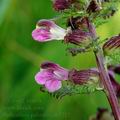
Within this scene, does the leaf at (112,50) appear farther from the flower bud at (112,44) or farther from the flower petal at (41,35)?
the flower petal at (41,35)

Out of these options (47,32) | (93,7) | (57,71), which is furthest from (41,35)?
(93,7)

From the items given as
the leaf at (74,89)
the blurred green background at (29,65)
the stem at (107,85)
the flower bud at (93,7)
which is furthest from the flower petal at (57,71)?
the blurred green background at (29,65)

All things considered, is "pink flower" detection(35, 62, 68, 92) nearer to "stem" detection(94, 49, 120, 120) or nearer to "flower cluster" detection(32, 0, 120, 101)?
"flower cluster" detection(32, 0, 120, 101)

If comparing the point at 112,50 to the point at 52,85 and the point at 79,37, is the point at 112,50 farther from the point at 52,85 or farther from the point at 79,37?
the point at 52,85

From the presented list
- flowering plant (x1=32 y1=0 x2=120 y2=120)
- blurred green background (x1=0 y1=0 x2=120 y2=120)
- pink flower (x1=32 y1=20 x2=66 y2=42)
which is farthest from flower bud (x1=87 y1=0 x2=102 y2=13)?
blurred green background (x1=0 y1=0 x2=120 y2=120)

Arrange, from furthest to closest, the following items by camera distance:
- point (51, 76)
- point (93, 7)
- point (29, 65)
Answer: point (29, 65) < point (51, 76) < point (93, 7)

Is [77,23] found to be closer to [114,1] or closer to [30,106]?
[114,1]

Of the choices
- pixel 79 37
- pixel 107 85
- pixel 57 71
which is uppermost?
pixel 79 37
